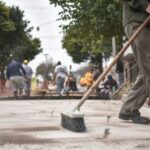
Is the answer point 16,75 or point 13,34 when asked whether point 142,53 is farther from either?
point 13,34

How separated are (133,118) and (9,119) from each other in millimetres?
1484

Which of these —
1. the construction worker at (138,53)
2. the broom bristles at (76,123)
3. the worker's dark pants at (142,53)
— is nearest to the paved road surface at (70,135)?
the broom bristles at (76,123)

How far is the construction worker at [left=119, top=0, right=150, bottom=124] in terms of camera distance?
6.08 meters

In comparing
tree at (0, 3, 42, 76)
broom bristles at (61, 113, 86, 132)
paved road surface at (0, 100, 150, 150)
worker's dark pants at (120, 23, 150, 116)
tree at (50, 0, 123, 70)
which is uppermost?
tree at (0, 3, 42, 76)

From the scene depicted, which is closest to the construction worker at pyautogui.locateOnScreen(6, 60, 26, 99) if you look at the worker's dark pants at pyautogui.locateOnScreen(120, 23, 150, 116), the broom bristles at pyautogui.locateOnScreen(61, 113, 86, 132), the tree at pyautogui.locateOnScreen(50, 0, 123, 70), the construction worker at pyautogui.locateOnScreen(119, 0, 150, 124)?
the tree at pyautogui.locateOnScreen(50, 0, 123, 70)

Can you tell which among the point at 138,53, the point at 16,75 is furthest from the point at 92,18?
the point at 138,53

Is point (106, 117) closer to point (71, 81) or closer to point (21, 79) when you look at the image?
point (21, 79)

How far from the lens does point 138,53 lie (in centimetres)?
613

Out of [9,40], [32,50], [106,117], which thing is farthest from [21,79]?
[32,50]

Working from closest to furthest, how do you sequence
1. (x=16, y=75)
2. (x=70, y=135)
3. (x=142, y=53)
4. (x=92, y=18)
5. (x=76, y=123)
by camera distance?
(x=70, y=135)
(x=76, y=123)
(x=142, y=53)
(x=16, y=75)
(x=92, y=18)

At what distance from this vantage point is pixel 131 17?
20.6 ft

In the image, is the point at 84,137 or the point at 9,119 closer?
the point at 84,137

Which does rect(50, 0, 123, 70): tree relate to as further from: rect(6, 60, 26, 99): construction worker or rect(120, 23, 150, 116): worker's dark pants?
rect(120, 23, 150, 116): worker's dark pants

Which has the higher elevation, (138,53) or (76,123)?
(138,53)
